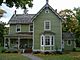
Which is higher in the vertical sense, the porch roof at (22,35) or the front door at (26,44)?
the porch roof at (22,35)

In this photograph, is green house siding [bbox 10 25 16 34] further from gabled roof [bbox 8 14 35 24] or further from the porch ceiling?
the porch ceiling

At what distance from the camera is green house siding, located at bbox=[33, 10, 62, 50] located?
49.7 metres

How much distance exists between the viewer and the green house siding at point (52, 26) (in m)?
49.7

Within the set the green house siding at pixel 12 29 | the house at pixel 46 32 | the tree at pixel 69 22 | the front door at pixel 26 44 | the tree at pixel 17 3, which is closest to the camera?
the tree at pixel 17 3

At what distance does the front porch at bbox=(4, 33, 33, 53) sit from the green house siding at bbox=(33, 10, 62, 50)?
2.82 m

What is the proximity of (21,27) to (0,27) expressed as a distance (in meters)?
14.0

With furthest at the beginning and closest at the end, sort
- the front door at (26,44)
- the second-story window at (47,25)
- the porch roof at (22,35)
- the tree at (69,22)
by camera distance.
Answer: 1. the tree at (69,22)
2. the front door at (26,44)
3. the porch roof at (22,35)
4. the second-story window at (47,25)

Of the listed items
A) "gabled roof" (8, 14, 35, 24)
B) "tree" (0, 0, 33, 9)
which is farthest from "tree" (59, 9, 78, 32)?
"tree" (0, 0, 33, 9)

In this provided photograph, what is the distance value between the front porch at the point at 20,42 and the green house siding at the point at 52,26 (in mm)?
2825

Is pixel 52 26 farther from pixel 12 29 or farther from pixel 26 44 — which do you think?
pixel 12 29

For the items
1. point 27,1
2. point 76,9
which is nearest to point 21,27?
point 76,9

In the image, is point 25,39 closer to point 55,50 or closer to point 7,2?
point 55,50

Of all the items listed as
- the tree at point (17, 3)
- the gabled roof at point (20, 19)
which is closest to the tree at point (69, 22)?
the gabled roof at point (20, 19)

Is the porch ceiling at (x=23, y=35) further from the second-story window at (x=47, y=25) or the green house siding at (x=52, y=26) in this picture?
the second-story window at (x=47, y=25)
